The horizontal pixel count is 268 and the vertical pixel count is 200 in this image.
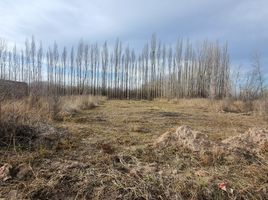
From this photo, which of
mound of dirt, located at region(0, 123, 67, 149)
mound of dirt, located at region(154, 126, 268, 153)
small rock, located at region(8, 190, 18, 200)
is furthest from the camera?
mound of dirt, located at region(0, 123, 67, 149)

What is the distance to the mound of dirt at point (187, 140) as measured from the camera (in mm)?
3602

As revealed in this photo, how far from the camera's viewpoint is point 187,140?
3.76m

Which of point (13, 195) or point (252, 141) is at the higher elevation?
point (252, 141)

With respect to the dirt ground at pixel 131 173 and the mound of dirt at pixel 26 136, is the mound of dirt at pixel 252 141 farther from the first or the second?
the mound of dirt at pixel 26 136

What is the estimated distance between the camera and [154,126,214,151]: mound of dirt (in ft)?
11.8

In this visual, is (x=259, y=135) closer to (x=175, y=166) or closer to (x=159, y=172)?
(x=175, y=166)

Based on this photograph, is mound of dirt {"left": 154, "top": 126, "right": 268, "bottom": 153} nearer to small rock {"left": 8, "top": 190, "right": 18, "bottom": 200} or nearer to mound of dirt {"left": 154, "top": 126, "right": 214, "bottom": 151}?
mound of dirt {"left": 154, "top": 126, "right": 214, "bottom": 151}

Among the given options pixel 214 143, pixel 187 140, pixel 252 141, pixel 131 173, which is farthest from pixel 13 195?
pixel 252 141

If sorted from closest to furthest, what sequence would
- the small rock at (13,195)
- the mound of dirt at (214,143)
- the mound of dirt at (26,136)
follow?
the small rock at (13,195) < the mound of dirt at (214,143) < the mound of dirt at (26,136)

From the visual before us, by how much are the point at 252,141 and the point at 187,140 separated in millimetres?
853

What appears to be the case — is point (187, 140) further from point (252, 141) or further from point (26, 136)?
point (26, 136)

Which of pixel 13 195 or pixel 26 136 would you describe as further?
pixel 26 136

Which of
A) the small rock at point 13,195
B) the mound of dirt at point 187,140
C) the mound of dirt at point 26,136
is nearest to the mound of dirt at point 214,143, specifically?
the mound of dirt at point 187,140

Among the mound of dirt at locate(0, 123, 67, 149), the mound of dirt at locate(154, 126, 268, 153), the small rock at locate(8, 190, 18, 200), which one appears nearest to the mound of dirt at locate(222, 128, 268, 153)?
the mound of dirt at locate(154, 126, 268, 153)
